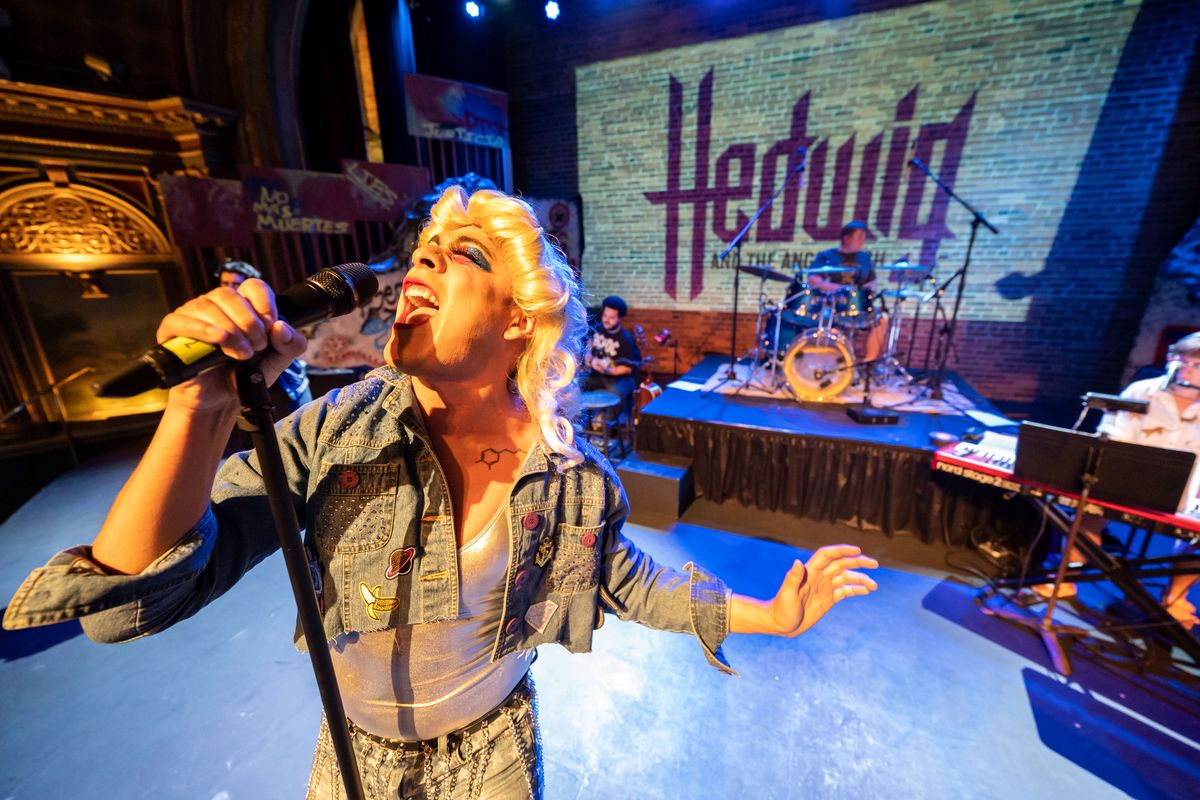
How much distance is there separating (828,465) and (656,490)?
162 cm

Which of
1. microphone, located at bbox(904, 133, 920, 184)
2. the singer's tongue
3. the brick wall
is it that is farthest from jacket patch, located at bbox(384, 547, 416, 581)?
microphone, located at bbox(904, 133, 920, 184)

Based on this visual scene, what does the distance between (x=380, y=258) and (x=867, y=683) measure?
715 centimetres

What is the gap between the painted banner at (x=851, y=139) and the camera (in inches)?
247

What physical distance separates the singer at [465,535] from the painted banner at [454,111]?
7.12m

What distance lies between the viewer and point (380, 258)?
22.0 feet

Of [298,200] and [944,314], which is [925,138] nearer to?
[944,314]

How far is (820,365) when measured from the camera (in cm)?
536

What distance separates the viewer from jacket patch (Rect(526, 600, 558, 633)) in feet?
4.20

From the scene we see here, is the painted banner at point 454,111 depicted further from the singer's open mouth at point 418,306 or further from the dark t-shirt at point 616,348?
the singer's open mouth at point 418,306

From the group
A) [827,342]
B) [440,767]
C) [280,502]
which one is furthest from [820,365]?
[280,502]

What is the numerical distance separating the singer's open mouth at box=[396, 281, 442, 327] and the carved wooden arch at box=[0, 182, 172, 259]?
25.3ft

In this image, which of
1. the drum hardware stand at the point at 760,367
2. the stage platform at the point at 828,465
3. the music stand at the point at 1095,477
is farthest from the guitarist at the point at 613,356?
the music stand at the point at 1095,477

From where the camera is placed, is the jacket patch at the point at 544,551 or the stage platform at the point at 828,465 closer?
the jacket patch at the point at 544,551

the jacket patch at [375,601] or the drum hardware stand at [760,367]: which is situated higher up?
the jacket patch at [375,601]
